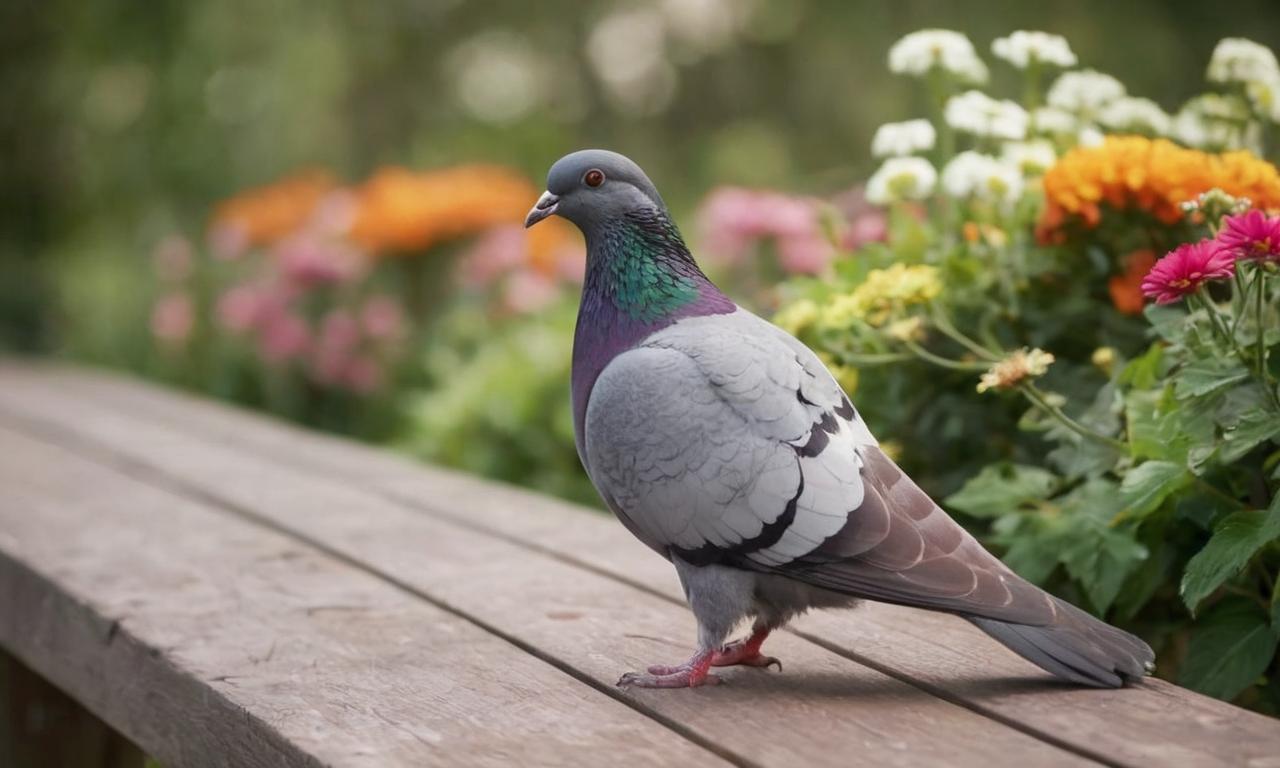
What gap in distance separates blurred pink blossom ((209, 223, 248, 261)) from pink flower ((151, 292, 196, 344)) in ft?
0.75

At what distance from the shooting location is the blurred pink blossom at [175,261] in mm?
5723

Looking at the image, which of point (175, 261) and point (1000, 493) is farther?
point (175, 261)

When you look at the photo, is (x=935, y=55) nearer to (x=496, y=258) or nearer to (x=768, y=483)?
(x=768, y=483)

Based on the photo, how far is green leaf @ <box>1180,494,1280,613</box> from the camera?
5.82 feet

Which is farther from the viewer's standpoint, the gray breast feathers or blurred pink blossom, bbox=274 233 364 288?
blurred pink blossom, bbox=274 233 364 288

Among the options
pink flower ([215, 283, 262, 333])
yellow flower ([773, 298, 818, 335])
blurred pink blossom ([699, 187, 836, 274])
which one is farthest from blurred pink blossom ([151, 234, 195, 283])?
yellow flower ([773, 298, 818, 335])

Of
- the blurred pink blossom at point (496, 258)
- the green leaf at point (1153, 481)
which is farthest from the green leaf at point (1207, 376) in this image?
the blurred pink blossom at point (496, 258)

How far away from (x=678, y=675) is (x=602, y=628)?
13.3 inches

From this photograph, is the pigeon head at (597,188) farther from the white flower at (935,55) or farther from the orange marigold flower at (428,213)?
the orange marigold flower at (428,213)

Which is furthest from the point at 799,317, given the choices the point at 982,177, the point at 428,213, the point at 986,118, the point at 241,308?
the point at 241,308

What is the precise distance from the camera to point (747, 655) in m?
1.94

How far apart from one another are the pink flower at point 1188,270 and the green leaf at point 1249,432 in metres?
0.20

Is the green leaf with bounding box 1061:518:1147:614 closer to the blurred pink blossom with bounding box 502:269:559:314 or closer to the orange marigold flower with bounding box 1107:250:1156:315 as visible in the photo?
the orange marigold flower with bounding box 1107:250:1156:315

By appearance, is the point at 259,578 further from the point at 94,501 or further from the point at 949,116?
the point at 949,116
